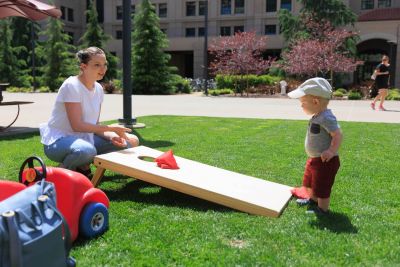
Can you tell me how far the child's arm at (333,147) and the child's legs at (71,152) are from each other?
228 centimetres

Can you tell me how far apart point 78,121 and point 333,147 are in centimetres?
255

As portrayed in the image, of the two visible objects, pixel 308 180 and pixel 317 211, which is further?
pixel 308 180

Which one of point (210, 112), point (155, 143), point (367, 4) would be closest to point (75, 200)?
point (155, 143)

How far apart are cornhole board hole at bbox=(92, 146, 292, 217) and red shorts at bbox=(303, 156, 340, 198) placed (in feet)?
1.21

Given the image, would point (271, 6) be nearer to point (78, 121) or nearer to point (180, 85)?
point (180, 85)

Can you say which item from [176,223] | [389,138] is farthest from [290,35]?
[176,223]

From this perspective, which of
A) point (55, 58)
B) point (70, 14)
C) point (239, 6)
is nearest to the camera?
point (55, 58)

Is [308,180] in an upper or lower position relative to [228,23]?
lower

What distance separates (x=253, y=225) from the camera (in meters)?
3.80

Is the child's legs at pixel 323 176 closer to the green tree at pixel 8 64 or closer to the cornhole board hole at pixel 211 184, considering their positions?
the cornhole board hole at pixel 211 184

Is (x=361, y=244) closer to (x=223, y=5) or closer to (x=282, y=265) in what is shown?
(x=282, y=265)

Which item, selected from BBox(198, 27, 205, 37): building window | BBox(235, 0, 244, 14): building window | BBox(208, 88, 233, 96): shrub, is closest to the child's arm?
BBox(208, 88, 233, 96): shrub

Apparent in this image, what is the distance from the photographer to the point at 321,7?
111 feet

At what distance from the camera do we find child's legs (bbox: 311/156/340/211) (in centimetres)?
397
